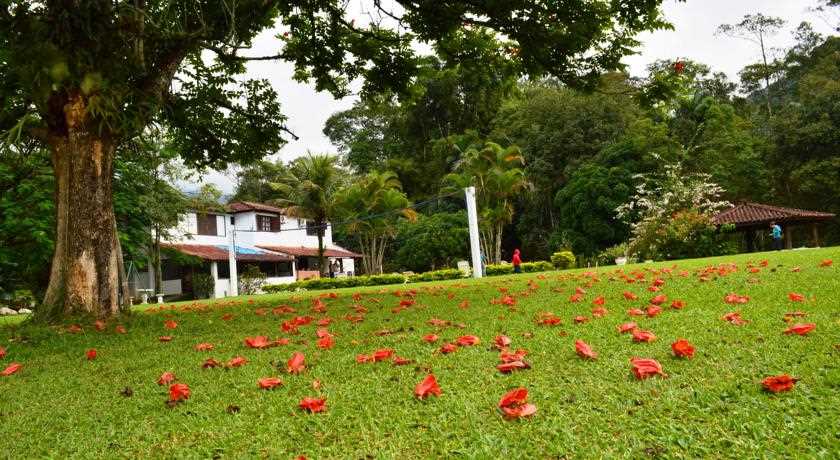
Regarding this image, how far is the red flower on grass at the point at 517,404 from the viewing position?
90.1 inches

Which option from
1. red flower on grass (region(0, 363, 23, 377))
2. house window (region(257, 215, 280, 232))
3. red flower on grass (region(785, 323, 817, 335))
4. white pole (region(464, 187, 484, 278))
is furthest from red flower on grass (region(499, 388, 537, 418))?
house window (region(257, 215, 280, 232))

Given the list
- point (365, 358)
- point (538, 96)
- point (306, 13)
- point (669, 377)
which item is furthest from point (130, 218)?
point (538, 96)

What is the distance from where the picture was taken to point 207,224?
33438 millimetres

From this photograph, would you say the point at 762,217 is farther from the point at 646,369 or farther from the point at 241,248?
the point at 241,248

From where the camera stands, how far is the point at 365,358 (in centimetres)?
340

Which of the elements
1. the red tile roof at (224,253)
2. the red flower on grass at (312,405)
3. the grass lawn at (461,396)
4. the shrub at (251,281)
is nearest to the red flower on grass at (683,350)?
the grass lawn at (461,396)

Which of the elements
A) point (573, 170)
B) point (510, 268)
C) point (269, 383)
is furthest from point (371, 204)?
point (269, 383)

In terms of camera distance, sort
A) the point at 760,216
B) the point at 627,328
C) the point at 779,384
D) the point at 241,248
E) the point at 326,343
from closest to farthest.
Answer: the point at 779,384, the point at 627,328, the point at 326,343, the point at 760,216, the point at 241,248

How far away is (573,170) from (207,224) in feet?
74.7

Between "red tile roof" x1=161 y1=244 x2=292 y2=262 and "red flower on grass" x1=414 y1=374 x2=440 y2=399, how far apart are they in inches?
1039

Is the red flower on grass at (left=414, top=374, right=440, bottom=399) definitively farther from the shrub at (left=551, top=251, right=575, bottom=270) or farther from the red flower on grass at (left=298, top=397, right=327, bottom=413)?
the shrub at (left=551, top=251, right=575, bottom=270)

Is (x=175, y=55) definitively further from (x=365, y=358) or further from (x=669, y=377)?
(x=669, y=377)

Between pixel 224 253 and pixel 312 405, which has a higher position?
pixel 224 253

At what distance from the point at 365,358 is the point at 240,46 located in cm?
630
